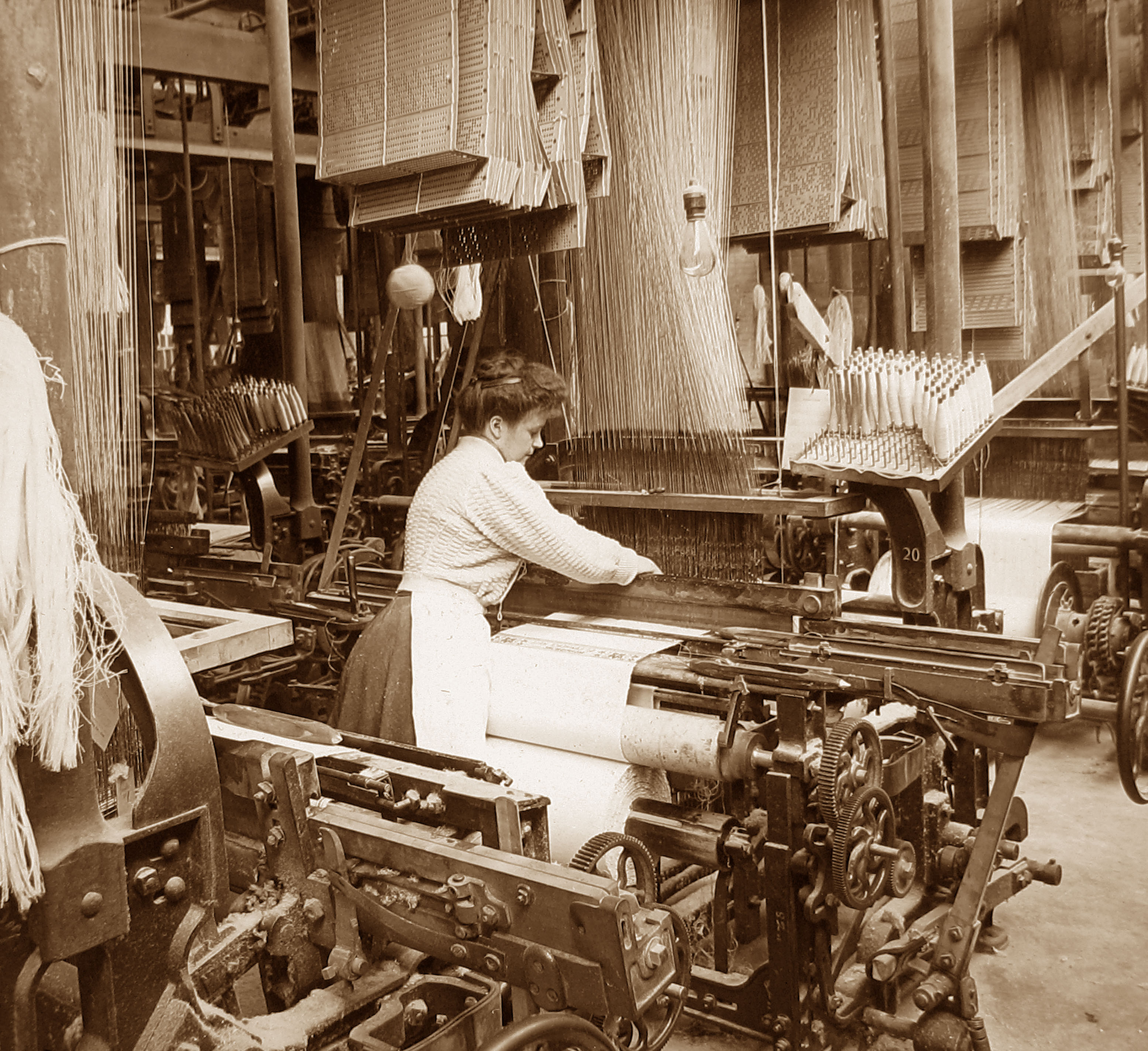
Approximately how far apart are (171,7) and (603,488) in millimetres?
5468

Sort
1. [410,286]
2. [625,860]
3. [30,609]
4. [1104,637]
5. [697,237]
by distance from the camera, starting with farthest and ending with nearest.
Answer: [1104,637] < [410,286] < [697,237] < [625,860] < [30,609]

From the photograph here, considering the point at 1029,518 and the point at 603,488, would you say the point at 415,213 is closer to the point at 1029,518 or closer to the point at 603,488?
the point at 603,488

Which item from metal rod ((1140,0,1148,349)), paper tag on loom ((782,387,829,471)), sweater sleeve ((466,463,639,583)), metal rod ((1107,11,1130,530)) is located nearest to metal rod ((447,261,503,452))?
sweater sleeve ((466,463,639,583))

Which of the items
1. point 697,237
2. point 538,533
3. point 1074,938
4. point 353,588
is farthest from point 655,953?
point 1074,938

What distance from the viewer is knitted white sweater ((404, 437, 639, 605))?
3035 millimetres

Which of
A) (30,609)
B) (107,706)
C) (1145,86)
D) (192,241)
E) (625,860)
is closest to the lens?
(30,609)

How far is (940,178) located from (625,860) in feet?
7.48

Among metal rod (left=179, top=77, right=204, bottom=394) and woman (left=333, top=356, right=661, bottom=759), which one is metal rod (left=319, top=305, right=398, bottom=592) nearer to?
woman (left=333, top=356, right=661, bottom=759)

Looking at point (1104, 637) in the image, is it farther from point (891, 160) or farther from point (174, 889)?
point (174, 889)

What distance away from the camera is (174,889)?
1.41 meters

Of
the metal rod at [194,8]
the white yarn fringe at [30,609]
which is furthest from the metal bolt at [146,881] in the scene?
the metal rod at [194,8]

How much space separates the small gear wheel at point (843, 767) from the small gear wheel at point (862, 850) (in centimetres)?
2

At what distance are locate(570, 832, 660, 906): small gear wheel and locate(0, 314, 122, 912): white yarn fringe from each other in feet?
3.39

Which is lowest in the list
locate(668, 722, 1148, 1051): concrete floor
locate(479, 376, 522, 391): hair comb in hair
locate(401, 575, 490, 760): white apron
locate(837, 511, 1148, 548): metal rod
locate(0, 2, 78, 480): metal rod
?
locate(668, 722, 1148, 1051): concrete floor
